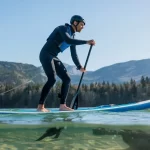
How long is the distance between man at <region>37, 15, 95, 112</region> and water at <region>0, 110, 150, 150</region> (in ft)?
4.09

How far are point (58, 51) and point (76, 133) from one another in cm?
292

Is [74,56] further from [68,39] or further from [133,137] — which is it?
[133,137]

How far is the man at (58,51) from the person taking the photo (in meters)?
7.07

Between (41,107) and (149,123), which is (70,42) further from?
(149,123)

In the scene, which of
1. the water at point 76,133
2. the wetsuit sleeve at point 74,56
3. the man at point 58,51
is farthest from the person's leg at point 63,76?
the water at point 76,133

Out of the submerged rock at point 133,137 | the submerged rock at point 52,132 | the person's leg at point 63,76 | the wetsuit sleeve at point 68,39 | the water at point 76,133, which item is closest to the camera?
the water at point 76,133

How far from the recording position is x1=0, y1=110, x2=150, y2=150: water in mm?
4578

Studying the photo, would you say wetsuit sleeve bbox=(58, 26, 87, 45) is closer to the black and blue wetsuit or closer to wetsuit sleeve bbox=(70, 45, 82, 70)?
the black and blue wetsuit

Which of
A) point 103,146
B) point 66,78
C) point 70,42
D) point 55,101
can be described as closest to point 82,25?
point 70,42

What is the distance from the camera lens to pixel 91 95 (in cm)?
11138

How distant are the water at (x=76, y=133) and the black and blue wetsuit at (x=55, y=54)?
128 cm

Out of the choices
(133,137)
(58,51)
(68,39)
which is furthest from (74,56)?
(133,137)

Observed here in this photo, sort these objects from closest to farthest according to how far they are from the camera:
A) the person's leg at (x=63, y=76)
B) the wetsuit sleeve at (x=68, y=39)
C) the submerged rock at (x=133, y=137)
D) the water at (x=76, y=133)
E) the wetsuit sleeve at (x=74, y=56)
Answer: the water at (x=76, y=133), the submerged rock at (x=133, y=137), the wetsuit sleeve at (x=68, y=39), the person's leg at (x=63, y=76), the wetsuit sleeve at (x=74, y=56)

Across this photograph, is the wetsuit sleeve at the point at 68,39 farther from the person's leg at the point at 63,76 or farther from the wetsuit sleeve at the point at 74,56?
the wetsuit sleeve at the point at 74,56
